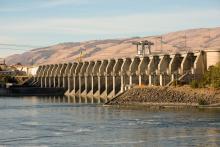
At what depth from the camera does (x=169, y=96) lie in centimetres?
7944

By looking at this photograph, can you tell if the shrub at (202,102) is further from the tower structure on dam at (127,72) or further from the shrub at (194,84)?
Answer: the tower structure on dam at (127,72)

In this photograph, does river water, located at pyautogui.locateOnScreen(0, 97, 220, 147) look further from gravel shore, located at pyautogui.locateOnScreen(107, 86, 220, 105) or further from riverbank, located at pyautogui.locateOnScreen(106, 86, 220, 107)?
gravel shore, located at pyautogui.locateOnScreen(107, 86, 220, 105)

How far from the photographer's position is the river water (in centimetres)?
4616

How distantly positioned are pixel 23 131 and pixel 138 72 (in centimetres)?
4775

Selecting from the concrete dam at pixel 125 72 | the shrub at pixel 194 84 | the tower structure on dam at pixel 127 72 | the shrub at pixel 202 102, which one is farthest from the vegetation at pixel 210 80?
the shrub at pixel 202 102

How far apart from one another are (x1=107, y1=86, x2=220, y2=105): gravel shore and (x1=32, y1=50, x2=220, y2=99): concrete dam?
3675mm

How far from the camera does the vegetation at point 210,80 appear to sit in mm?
79062

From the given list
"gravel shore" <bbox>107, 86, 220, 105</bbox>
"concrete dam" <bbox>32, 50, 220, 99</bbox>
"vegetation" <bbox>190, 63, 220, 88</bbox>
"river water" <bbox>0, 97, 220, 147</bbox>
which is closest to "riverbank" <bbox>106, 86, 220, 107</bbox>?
"gravel shore" <bbox>107, 86, 220, 105</bbox>

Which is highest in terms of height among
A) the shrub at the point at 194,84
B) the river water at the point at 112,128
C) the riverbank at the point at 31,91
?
the shrub at the point at 194,84

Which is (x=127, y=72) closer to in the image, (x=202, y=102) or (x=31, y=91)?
(x=202, y=102)

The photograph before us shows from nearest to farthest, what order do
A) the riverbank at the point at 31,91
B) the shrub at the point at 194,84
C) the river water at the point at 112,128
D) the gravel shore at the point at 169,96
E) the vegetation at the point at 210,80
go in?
the river water at the point at 112,128 < the gravel shore at the point at 169,96 < the vegetation at the point at 210,80 < the shrub at the point at 194,84 < the riverbank at the point at 31,91

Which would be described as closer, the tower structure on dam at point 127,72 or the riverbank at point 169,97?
the riverbank at point 169,97

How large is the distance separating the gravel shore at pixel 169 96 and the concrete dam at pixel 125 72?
3675mm

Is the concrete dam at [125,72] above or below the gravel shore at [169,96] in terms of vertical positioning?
above
